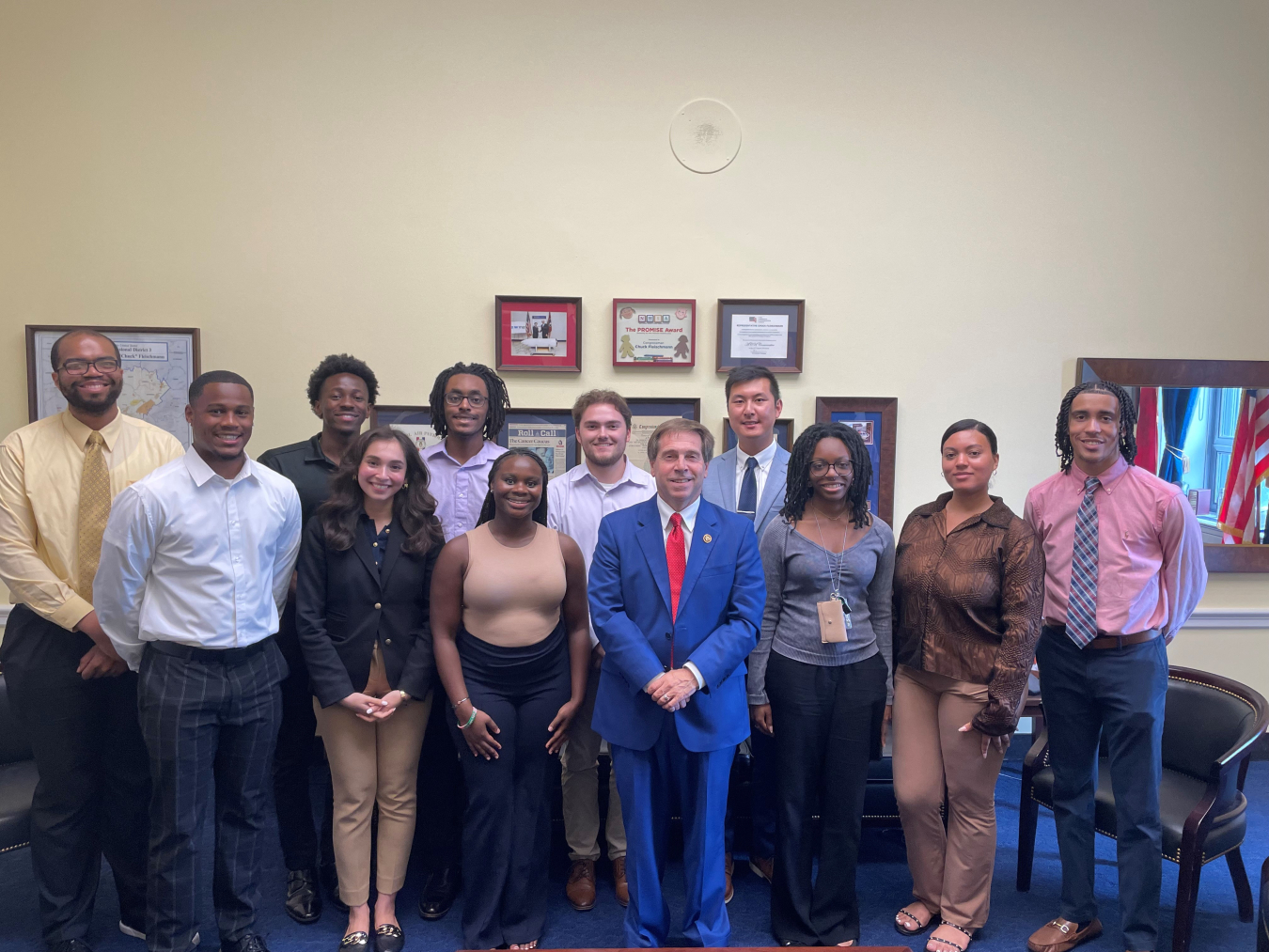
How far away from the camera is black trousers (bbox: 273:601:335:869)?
2773 millimetres

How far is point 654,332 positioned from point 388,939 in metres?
2.71

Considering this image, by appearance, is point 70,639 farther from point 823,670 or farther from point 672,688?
point 823,670

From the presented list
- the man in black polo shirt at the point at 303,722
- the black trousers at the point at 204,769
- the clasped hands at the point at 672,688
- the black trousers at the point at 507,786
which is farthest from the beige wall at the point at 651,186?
the clasped hands at the point at 672,688

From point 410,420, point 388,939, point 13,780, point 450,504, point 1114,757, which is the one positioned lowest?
point 388,939

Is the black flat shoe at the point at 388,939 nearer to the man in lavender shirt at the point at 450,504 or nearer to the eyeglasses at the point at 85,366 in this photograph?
the man in lavender shirt at the point at 450,504

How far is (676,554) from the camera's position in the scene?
8.07 ft

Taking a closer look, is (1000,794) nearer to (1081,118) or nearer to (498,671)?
(498,671)

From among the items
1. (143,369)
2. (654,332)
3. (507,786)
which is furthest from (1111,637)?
(143,369)

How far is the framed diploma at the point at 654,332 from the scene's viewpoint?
151 inches

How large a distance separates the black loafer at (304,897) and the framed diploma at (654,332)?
2.49 m

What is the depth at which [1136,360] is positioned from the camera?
13.0ft

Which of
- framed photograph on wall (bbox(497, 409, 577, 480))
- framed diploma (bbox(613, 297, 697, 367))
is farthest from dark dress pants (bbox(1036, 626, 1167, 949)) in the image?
framed photograph on wall (bbox(497, 409, 577, 480))

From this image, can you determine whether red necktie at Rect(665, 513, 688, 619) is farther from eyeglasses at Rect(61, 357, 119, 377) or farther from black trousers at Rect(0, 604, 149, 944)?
eyeglasses at Rect(61, 357, 119, 377)

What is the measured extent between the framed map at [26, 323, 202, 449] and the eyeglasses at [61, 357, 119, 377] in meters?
1.28
